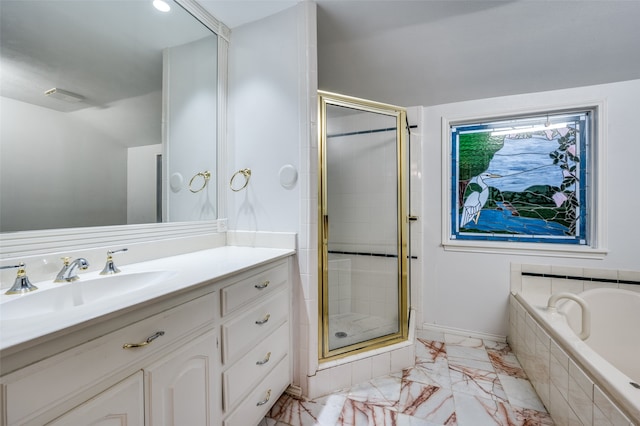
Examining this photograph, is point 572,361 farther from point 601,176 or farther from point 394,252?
point 601,176

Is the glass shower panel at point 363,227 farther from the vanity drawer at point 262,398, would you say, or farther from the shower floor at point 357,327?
the vanity drawer at point 262,398

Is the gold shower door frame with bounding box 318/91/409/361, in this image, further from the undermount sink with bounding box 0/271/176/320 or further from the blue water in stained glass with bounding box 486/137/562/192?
the blue water in stained glass with bounding box 486/137/562/192

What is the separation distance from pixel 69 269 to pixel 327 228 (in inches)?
48.5

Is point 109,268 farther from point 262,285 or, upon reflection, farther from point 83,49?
point 83,49

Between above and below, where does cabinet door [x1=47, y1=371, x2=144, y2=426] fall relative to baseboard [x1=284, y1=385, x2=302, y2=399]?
above

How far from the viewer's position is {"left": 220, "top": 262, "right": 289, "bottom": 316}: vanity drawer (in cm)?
107

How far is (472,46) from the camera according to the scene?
1.73m

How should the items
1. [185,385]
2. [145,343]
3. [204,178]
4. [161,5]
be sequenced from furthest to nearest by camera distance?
[204,178] → [161,5] → [185,385] → [145,343]

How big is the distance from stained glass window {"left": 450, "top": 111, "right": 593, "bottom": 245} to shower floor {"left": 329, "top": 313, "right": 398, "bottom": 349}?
1.16 meters

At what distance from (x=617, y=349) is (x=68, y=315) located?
9.74 feet

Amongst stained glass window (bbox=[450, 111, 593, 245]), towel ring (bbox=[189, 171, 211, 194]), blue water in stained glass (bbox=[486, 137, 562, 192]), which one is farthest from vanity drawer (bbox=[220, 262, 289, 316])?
blue water in stained glass (bbox=[486, 137, 562, 192])

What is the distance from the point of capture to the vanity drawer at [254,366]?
1.08 meters

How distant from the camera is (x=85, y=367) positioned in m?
0.63

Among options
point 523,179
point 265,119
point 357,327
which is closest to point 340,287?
point 357,327
